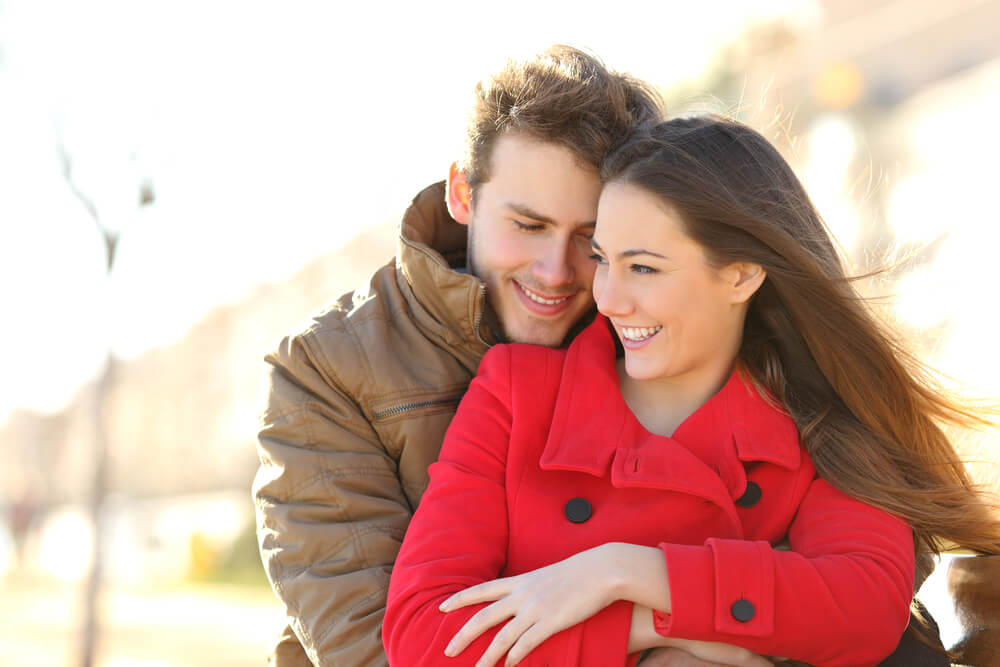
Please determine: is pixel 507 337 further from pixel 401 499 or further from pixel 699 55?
pixel 699 55

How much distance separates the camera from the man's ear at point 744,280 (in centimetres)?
279

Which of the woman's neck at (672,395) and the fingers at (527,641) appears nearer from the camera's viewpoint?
the fingers at (527,641)

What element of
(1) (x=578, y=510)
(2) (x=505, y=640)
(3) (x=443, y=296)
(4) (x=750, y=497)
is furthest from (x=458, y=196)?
(2) (x=505, y=640)

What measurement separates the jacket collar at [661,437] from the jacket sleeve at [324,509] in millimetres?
557

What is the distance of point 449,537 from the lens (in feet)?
8.03

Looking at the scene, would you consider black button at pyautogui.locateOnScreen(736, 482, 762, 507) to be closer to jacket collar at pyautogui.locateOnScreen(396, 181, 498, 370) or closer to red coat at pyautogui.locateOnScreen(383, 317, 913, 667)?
red coat at pyautogui.locateOnScreen(383, 317, 913, 667)

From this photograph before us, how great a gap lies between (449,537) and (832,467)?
0.90 m

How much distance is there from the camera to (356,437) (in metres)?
2.97

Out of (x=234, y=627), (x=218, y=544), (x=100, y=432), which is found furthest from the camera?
(x=218, y=544)

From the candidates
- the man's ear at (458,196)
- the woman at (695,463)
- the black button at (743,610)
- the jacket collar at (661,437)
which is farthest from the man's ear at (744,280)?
the man's ear at (458,196)

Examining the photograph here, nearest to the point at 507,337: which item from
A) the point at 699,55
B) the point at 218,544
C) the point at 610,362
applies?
the point at 610,362

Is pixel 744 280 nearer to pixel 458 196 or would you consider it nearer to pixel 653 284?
pixel 653 284

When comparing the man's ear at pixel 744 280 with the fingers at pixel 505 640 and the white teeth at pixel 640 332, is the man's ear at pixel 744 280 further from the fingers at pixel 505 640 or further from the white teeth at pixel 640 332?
the fingers at pixel 505 640

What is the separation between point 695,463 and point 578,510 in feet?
0.96
